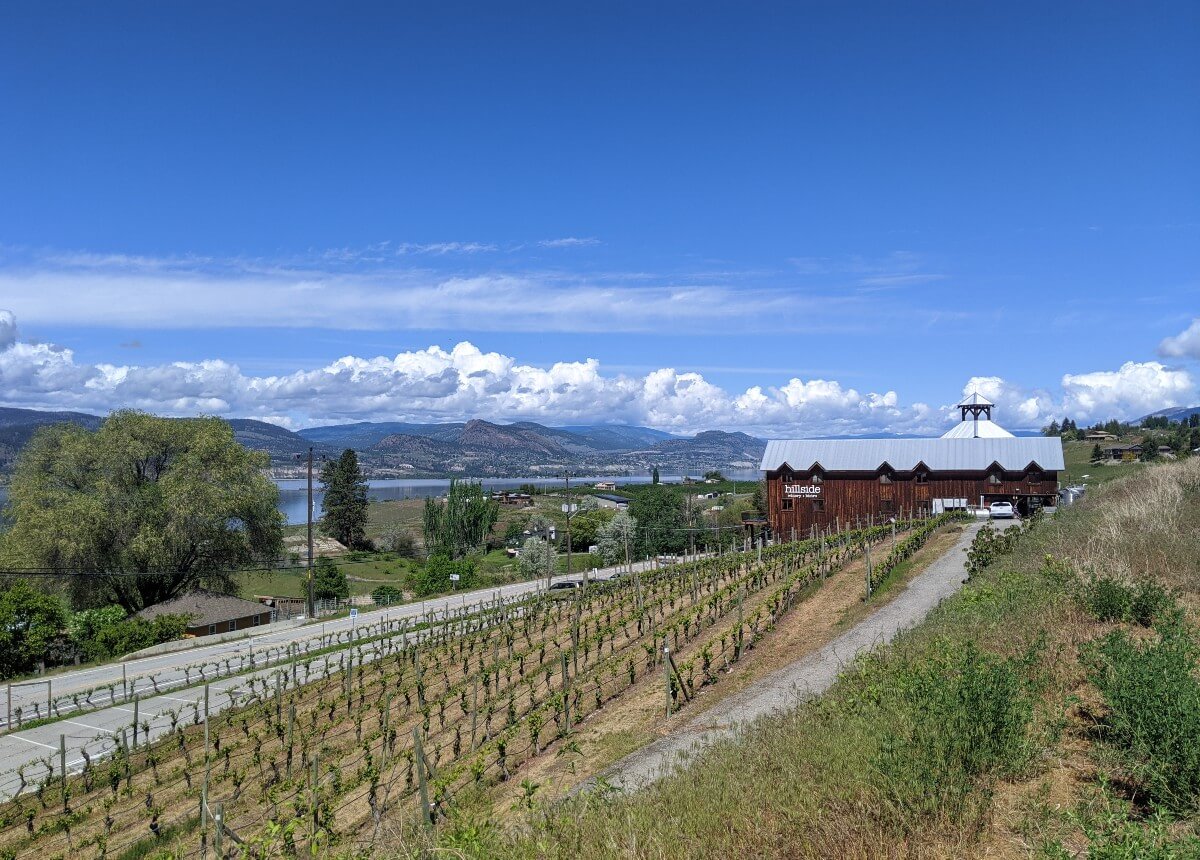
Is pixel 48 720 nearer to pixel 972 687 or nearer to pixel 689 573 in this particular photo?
pixel 689 573

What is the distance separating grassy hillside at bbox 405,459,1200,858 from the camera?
603 centimetres

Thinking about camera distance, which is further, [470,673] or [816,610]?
[470,673]

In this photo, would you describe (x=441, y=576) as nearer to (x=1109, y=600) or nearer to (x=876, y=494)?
(x=876, y=494)

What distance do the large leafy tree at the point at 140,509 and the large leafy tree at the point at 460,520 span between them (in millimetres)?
38015

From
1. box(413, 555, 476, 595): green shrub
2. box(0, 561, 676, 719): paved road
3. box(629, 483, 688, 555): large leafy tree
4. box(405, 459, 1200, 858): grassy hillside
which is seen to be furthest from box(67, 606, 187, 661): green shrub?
box(629, 483, 688, 555): large leafy tree

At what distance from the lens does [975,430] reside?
5819cm

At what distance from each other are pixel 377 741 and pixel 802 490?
43177mm

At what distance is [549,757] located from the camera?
508 inches

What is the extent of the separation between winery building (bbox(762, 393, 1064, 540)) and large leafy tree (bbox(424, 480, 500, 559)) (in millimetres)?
43326

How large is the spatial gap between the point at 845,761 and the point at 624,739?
622 cm

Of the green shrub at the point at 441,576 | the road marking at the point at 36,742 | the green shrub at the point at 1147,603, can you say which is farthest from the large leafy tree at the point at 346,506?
the green shrub at the point at 1147,603

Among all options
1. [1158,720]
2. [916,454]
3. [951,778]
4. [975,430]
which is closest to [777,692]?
[951,778]

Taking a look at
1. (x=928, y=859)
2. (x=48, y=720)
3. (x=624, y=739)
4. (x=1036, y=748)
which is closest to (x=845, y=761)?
(x=928, y=859)

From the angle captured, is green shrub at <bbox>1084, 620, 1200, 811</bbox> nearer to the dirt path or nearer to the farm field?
the dirt path
